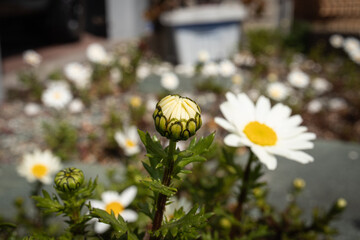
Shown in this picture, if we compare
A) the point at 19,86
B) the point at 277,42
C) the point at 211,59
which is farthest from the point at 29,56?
the point at 277,42

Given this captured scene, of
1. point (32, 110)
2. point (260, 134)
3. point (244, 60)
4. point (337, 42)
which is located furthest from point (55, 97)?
point (337, 42)

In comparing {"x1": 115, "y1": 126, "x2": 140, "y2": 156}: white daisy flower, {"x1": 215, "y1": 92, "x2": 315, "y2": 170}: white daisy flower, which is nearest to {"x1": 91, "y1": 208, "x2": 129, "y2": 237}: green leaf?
{"x1": 215, "y1": 92, "x2": 315, "y2": 170}: white daisy flower

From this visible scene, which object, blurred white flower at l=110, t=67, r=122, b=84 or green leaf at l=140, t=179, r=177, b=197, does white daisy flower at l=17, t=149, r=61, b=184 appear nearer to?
green leaf at l=140, t=179, r=177, b=197

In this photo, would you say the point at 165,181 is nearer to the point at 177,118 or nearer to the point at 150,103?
the point at 177,118

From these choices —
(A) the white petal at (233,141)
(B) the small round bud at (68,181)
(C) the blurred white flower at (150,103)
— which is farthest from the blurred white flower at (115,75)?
(B) the small round bud at (68,181)

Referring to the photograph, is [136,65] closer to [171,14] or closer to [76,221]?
[171,14]
